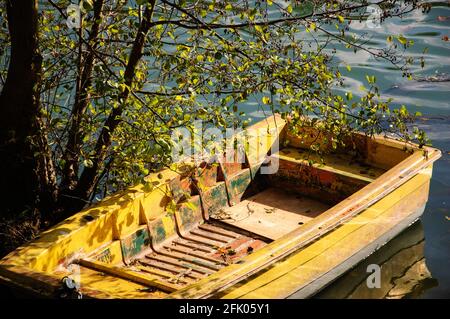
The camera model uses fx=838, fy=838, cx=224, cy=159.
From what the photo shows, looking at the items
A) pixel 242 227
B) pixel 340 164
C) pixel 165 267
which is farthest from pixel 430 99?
pixel 165 267

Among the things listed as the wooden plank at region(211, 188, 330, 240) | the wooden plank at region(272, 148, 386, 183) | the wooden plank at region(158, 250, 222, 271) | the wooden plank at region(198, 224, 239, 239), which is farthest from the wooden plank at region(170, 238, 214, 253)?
the wooden plank at region(272, 148, 386, 183)

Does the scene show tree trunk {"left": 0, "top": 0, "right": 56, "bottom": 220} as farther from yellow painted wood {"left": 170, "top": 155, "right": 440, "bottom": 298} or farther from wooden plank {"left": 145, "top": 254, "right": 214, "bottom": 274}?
yellow painted wood {"left": 170, "top": 155, "right": 440, "bottom": 298}

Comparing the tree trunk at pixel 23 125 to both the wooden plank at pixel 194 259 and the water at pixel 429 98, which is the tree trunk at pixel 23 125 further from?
the water at pixel 429 98

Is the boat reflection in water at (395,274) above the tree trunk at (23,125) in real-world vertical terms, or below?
below

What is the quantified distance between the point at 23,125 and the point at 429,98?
7.31m

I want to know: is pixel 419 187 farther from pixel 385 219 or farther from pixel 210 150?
pixel 210 150

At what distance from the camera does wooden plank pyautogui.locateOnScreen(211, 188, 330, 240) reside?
763cm

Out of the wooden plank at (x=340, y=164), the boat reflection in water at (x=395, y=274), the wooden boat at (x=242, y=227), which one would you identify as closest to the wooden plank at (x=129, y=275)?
the wooden boat at (x=242, y=227)

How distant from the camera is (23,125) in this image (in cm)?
674

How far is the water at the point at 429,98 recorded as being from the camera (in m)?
7.95

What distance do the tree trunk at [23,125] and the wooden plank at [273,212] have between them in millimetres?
1775

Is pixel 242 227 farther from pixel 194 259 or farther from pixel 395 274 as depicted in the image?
pixel 395 274

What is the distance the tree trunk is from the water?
2.55 metres

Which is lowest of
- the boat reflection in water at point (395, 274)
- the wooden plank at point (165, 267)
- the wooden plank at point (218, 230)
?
the boat reflection in water at point (395, 274)
